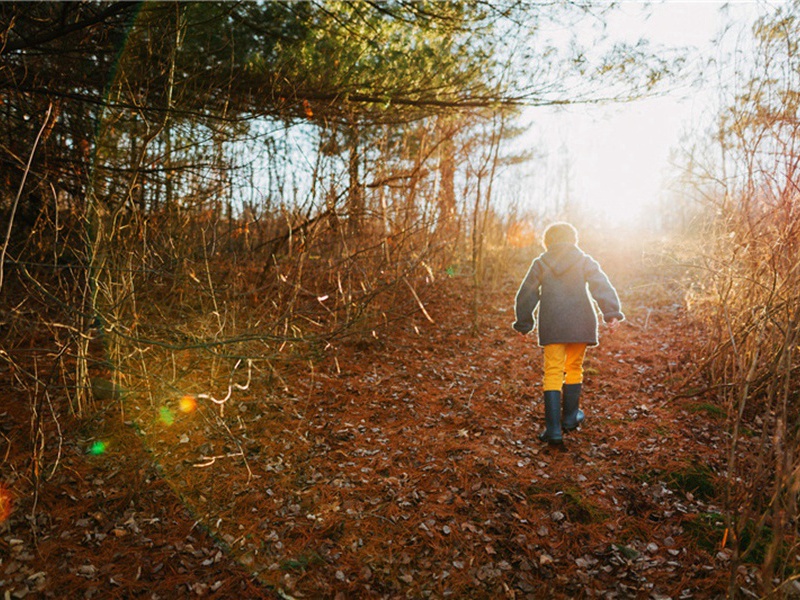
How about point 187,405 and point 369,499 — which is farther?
point 187,405

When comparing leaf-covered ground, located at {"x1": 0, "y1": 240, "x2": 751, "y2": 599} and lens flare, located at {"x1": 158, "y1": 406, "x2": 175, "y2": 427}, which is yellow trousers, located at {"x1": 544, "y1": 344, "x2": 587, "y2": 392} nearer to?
leaf-covered ground, located at {"x1": 0, "y1": 240, "x2": 751, "y2": 599}

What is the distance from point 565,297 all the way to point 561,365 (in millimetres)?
599

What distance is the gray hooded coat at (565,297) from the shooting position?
4121 millimetres

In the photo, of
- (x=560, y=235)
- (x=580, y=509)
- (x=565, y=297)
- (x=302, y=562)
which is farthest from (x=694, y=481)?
(x=302, y=562)

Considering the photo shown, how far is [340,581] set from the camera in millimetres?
2775

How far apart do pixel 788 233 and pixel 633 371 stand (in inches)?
107

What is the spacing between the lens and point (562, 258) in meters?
4.32

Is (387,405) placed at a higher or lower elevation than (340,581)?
higher

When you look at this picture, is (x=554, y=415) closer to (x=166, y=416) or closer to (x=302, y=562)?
(x=302, y=562)

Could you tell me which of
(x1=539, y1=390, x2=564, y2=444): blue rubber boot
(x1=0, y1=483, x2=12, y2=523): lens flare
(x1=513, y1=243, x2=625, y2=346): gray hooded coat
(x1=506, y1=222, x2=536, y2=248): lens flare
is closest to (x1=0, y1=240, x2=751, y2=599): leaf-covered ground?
(x1=0, y1=483, x2=12, y2=523): lens flare

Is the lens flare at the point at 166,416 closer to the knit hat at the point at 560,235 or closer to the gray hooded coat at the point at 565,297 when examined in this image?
the gray hooded coat at the point at 565,297

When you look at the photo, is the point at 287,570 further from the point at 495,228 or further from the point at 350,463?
the point at 495,228

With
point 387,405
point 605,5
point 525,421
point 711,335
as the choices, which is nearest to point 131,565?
point 387,405

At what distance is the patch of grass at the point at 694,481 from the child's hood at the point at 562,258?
71.9 inches
